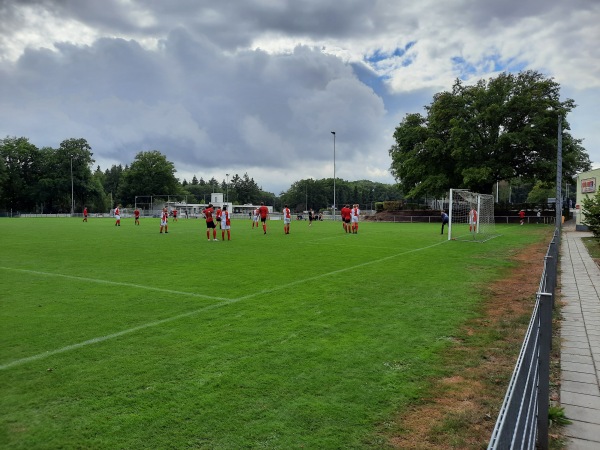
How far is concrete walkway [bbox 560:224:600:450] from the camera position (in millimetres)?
3632

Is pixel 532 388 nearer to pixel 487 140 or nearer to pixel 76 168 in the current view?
pixel 487 140

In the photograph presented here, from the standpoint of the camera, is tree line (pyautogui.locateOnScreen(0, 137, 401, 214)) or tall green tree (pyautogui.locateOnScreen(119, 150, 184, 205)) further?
tall green tree (pyautogui.locateOnScreen(119, 150, 184, 205))

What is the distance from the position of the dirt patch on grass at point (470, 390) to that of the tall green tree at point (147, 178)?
10675cm

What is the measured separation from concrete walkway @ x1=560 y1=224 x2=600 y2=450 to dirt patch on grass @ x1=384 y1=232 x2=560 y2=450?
56cm

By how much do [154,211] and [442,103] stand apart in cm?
5885

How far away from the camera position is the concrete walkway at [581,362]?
3.63 m

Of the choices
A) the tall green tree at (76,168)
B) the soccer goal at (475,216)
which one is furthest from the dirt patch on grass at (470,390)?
the tall green tree at (76,168)

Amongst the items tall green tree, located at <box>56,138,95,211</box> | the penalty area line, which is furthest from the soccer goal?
tall green tree, located at <box>56,138,95,211</box>

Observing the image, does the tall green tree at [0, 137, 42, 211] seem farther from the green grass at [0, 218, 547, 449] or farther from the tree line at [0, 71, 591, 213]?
the green grass at [0, 218, 547, 449]

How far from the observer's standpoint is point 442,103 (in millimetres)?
48062

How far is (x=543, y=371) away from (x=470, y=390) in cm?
103

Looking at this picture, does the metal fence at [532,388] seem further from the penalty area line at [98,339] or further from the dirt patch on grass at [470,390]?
the penalty area line at [98,339]

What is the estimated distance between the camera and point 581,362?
516 cm

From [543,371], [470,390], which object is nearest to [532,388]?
[543,371]
